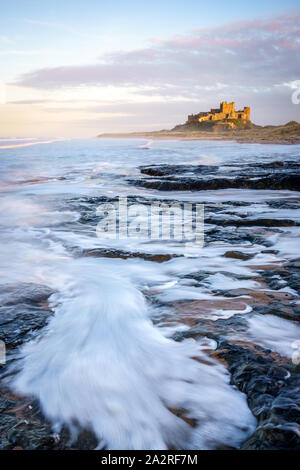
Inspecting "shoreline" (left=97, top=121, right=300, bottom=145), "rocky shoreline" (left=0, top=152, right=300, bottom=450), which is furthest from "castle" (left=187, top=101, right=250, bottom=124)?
"rocky shoreline" (left=0, top=152, right=300, bottom=450)

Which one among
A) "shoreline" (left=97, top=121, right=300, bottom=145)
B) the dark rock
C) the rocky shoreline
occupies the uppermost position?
"shoreline" (left=97, top=121, right=300, bottom=145)

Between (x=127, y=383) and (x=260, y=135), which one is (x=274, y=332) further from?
(x=260, y=135)

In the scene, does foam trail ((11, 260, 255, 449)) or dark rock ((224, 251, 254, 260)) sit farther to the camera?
dark rock ((224, 251, 254, 260))

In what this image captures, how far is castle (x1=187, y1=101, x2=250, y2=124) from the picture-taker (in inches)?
4151

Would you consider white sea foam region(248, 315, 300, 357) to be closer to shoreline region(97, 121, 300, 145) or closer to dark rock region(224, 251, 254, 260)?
dark rock region(224, 251, 254, 260)

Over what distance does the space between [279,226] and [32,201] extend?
21.4ft

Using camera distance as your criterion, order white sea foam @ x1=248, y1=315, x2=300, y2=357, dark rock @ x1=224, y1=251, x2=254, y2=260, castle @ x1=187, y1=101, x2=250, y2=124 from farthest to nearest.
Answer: castle @ x1=187, y1=101, x2=250, y2=124, dark rock @ x1=224, y1=251, x2=254, y2=260, white sea foam @ x1=248, y1=315, x2=300, y2=357

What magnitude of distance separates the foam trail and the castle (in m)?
110

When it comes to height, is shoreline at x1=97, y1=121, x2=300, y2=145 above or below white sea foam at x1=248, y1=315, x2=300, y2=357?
above

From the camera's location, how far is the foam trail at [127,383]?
1.74 metres

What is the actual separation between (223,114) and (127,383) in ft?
380

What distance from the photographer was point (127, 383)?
2145 millimetres
